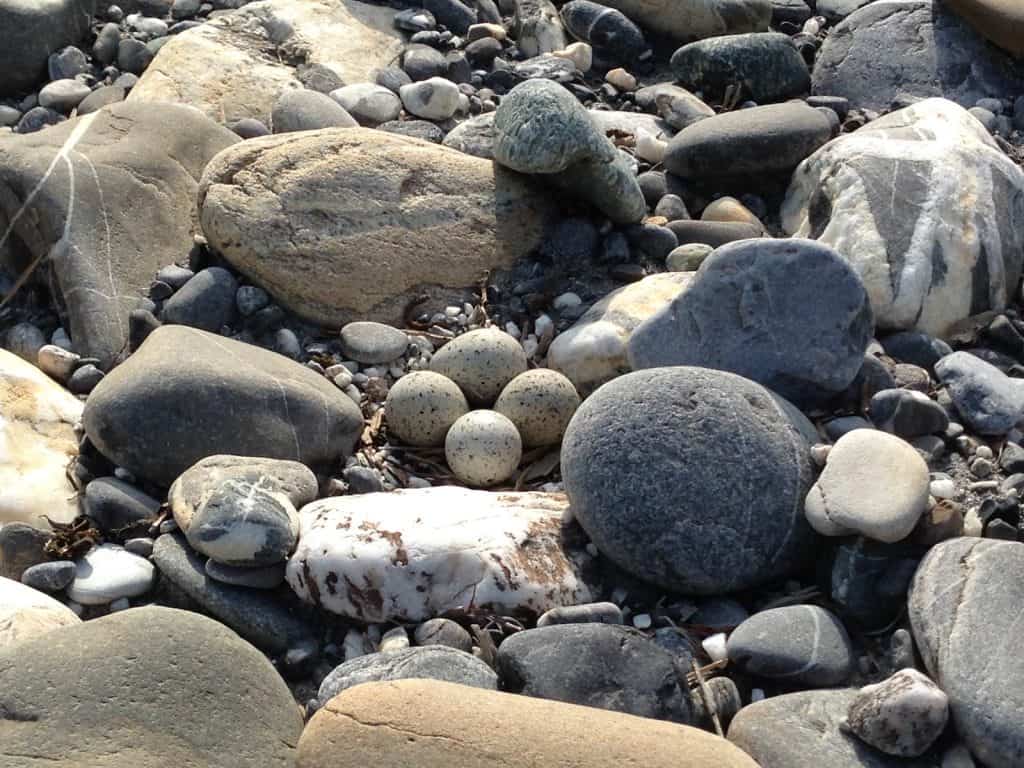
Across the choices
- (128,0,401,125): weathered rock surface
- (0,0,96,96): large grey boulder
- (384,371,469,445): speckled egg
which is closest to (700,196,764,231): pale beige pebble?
(384,371,469,445): speckled egg

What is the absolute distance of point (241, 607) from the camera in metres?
3.41

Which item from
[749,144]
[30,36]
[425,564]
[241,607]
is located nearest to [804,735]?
[425,564]

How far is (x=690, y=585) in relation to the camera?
3.44 meters

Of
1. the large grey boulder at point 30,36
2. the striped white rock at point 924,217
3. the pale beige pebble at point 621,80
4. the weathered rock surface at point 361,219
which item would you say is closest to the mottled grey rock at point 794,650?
the striped white rock at point 924,217

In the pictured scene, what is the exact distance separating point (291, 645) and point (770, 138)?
3.02 meters

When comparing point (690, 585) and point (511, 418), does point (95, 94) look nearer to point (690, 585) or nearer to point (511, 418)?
point (511, 418)

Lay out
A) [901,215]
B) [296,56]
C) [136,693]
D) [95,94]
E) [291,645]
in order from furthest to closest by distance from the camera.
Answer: [296,56], [95,94], [901,215], [291,645], [136,693]

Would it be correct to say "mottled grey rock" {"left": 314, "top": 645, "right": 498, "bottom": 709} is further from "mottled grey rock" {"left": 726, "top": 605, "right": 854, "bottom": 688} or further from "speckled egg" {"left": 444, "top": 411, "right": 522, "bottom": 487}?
"speckled egg" {"left": 444, "top": 411, "right": 522, "bottom": 487}

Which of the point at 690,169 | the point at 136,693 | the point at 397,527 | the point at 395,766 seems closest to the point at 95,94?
the point at 690,169

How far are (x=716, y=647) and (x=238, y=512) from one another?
1349 millimetres

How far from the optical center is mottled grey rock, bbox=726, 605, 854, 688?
10.4 ft

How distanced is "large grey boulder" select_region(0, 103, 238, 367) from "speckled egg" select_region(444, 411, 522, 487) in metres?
1.33

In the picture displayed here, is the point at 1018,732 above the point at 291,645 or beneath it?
above

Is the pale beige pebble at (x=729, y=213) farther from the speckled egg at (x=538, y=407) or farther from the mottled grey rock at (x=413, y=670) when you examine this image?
the mottled grey rock at (x=413, y=670)
